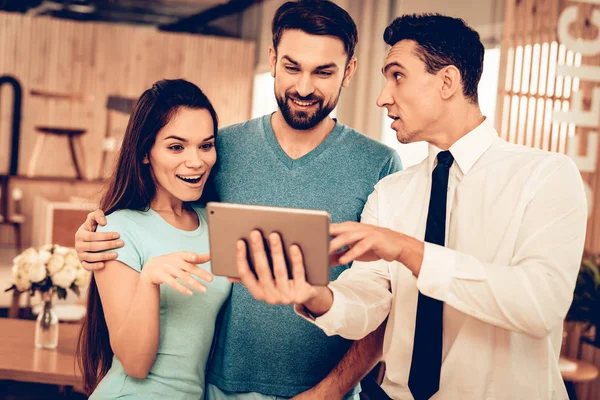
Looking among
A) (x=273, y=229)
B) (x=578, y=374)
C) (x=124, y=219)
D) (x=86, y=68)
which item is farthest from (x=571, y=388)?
(x=86, y=68)

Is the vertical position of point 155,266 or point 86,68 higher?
point 86,68

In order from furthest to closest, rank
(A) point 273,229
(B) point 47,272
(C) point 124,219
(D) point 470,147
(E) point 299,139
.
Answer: (B) point 47,272
(E) point 299,139
(C) point 124,219
(D) point 470,147
(A) point 273,229

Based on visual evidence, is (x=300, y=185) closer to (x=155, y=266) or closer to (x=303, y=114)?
(x=303, y=114)

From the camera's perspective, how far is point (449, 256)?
166 centimetres

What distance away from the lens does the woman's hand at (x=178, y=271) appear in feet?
5.87

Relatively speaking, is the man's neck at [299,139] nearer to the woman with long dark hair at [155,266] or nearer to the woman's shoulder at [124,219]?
the woman with long dark hair at [155,266]

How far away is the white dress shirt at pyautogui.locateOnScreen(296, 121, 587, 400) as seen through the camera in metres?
1.66

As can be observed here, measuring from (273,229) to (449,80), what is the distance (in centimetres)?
76

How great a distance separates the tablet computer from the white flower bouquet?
1.92 meters

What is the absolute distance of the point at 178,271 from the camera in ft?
5.95

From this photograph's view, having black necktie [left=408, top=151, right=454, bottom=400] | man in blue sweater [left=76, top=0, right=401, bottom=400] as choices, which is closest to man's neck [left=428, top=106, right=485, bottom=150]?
black necktie [left=408, top=151, right=454, bottom=400]

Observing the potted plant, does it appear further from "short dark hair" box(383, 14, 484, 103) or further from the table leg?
the table leg

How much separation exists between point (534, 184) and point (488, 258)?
0.70 feet

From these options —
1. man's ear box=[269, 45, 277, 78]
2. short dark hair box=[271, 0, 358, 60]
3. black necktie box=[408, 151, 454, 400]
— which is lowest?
black necktie box=[408, 151, 454, 400]
